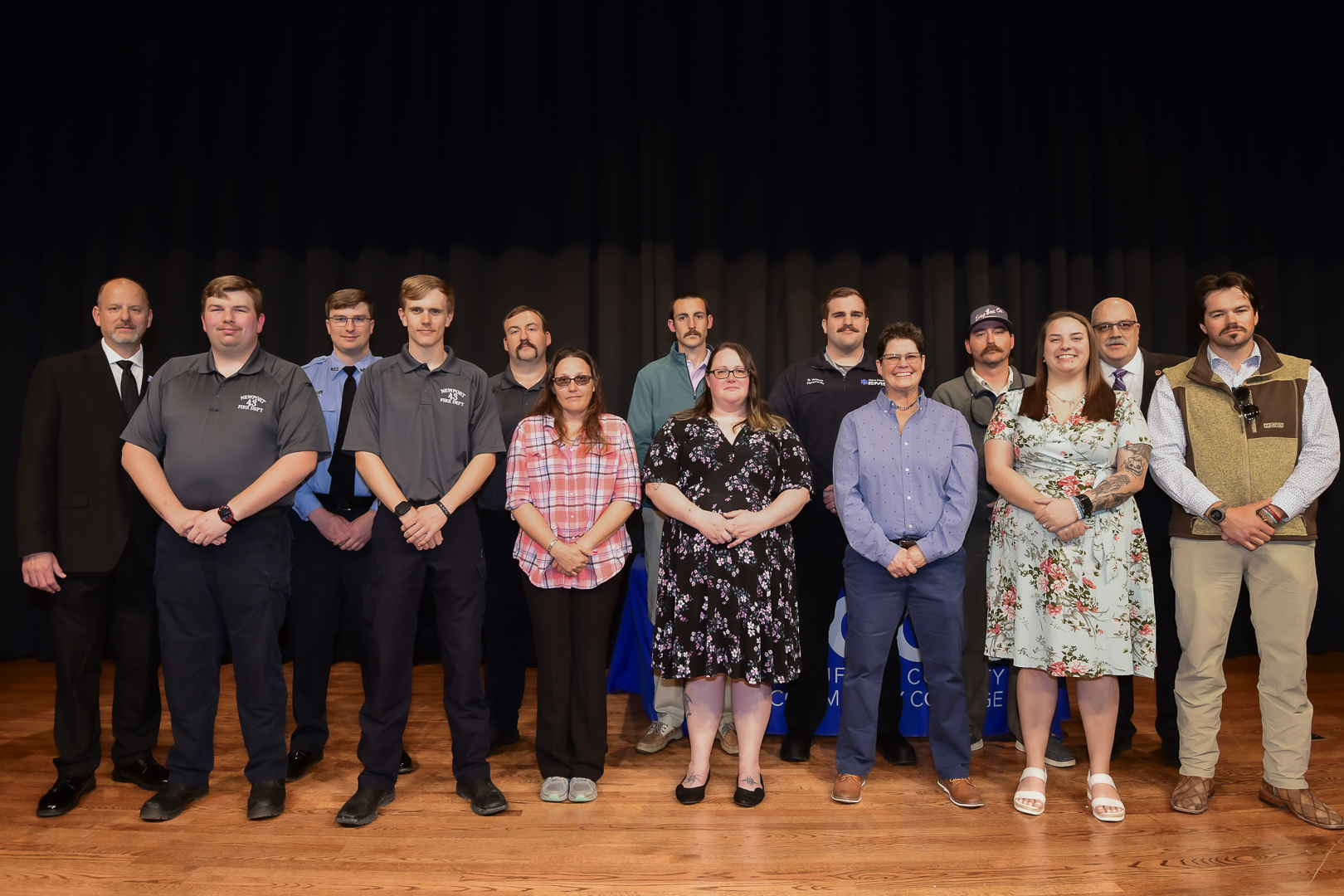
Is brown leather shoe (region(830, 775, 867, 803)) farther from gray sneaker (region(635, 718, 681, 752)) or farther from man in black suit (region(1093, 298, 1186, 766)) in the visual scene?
man in black suit (region(1093, 298, 1186, 766))

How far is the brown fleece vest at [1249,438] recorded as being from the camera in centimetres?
265

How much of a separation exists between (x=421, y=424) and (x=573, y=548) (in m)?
0.70

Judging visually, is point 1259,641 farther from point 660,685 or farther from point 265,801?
point 265,801

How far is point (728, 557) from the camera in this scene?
2637 millimetres

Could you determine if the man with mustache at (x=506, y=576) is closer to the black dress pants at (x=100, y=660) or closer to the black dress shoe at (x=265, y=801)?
the black dress shoe at (x=265, y=801)

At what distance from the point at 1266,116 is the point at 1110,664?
4.63m

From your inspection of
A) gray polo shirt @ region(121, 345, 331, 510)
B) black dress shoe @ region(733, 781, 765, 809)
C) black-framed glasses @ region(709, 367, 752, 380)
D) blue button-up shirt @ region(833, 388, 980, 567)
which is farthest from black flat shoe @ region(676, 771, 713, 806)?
gray polo shirt @ region(121, 345, 331, 510)

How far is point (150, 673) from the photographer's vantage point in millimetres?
2904

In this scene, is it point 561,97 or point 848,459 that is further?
point 561,97

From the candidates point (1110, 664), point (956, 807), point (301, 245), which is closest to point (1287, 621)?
point (1110, 664)

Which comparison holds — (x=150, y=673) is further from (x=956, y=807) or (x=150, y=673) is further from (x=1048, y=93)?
(x=1048, y=93)

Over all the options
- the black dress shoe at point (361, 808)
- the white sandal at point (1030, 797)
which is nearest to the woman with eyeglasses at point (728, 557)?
the white sandal at point (1030, 797)

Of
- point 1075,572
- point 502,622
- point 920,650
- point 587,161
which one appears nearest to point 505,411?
point 502,622

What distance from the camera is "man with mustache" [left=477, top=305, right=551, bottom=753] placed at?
10.7 feet
